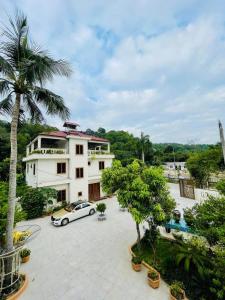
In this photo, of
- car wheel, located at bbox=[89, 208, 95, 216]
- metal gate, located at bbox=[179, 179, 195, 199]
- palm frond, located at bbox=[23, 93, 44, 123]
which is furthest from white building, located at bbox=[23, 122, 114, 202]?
metal gate, located at bbox=[179, 179, 195, 199]

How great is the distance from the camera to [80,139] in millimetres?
19906

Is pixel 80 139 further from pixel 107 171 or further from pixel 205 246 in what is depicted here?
pixel 205 246

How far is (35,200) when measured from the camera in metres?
15.5

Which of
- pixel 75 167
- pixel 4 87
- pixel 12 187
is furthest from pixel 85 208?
pixel 4 87

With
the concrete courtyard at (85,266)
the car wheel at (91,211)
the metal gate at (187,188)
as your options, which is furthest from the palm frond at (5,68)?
the metal gate at (187,188)

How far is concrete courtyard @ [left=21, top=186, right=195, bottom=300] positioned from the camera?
691 cm

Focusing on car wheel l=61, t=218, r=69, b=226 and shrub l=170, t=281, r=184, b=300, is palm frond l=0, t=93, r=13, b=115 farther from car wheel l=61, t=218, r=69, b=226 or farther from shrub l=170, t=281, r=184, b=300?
shrub l=170, t=281, r=184, b=300

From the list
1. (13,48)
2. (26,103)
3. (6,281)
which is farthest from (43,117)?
(6,281)

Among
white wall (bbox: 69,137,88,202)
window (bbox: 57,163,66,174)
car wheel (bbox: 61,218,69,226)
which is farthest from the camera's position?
white wall (bbox: 69,137,88,202)

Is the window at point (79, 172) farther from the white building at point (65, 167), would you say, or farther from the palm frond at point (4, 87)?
Answer: the palm frond at point (4, 87)

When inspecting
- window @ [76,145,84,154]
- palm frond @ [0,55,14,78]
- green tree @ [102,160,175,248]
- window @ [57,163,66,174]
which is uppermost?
palm frond @ [0,55,14,78]

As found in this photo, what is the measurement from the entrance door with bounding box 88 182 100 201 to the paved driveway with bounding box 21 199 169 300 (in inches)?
303

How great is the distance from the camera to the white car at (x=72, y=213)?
45.6ft

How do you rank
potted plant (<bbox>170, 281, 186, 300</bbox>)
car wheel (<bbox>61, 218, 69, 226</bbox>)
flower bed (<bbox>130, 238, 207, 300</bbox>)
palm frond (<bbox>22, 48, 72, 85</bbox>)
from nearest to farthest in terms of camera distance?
1. potted plant (<bbox>170, 281, 186, 300</bbox>)
2. flower bed (<bbox>130, 238, 207, 300</bbox>)
3. palm frond (<bbox>22, 48, 72, 85</bbox>)
4. car wheel (<bbox>61, 218, 69, 226</bbox>)
